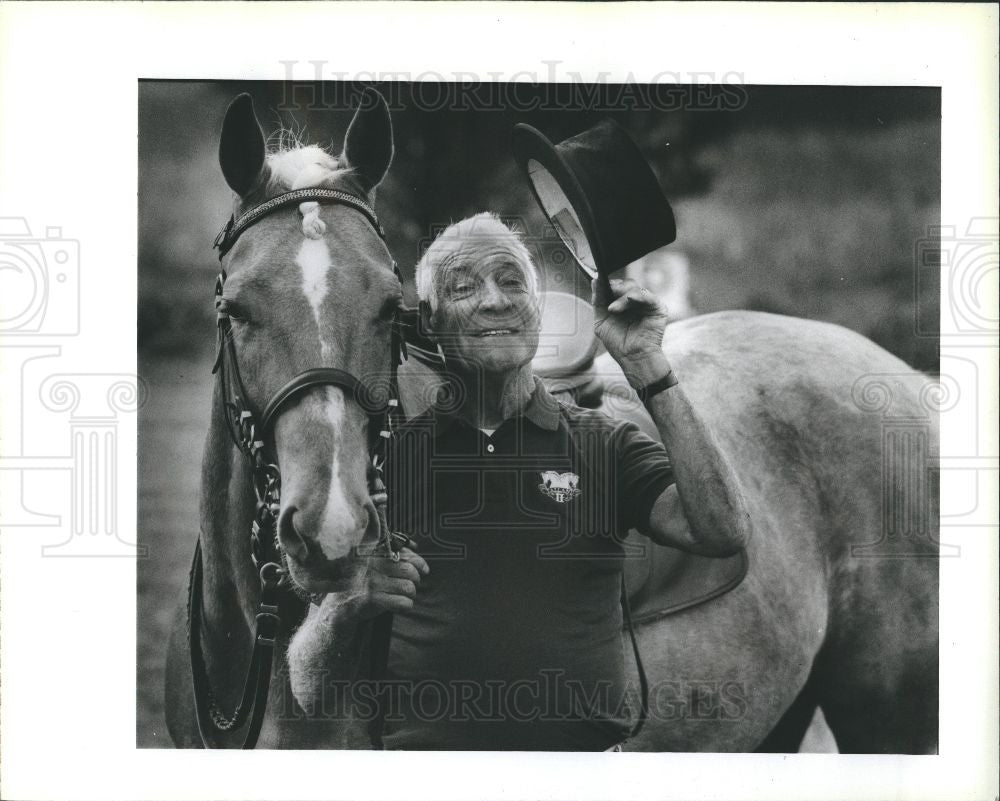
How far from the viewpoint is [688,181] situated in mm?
4156

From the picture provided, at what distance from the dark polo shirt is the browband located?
0.80 m

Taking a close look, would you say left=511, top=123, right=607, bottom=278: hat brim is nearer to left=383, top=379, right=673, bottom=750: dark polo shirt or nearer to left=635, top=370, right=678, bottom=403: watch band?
left=635, top=370, right=678, bottom=403: watch band

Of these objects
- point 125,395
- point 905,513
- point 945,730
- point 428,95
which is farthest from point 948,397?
point 125,395

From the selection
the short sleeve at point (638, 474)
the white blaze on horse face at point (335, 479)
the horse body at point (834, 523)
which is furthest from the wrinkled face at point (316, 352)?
the horse body at point (834, 523)

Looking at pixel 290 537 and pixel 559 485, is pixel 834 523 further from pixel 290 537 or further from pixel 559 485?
pixel 290 537

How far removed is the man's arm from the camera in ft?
12.8

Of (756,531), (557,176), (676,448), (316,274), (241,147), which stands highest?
(241,147)

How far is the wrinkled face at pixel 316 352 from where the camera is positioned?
366 centimetres

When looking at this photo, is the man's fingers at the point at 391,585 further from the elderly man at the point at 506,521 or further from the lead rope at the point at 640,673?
the lead rope at the point at 640,673

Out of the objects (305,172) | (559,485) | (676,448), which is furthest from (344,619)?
(305,172)

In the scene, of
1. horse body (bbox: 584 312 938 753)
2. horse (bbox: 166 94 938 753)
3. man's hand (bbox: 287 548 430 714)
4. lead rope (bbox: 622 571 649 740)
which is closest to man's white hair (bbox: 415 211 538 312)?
horse (bbox: 166 94 938 753)

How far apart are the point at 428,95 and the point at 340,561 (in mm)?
1813

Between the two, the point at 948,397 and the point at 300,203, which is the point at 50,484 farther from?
the point at 948,397

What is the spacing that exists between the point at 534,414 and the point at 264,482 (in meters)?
1.04
